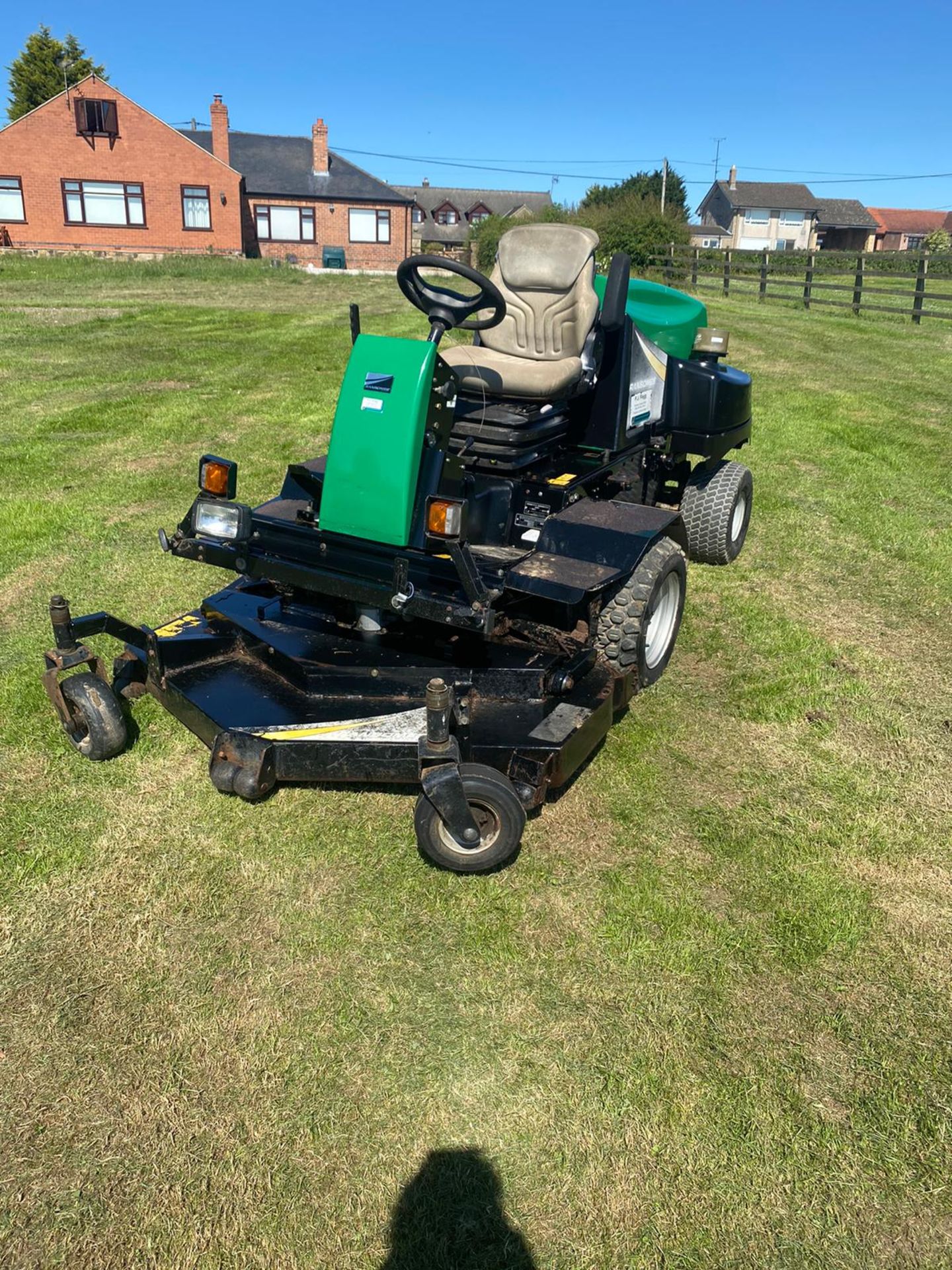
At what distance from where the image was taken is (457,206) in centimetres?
6306

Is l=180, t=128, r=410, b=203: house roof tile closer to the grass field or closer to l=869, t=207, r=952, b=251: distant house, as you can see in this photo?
the grass field

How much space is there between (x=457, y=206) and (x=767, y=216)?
2612 cm

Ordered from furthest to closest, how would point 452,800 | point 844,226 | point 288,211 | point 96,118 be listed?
point 844,226
point 288,211
point 96,118
point 452,800

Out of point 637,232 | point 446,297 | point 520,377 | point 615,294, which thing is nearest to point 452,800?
point 446,297

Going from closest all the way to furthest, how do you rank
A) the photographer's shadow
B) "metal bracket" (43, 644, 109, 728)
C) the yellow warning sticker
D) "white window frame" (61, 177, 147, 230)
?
the photographer's shadow, "metal bracket" (43, 644, 109, 728), the yellow warning sticker, "white window frame" (61, 177, 147, 230)

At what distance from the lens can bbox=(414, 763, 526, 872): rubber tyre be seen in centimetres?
298

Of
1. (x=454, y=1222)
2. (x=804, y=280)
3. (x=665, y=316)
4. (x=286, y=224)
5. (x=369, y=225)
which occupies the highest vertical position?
(x=369, y=225)

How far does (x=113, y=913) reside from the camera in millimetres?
2934

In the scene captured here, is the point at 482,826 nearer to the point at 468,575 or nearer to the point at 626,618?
the point at 468,575

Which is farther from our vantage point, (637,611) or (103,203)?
(103,203)

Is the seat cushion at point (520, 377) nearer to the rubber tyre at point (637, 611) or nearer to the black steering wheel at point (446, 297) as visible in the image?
the black steering wheel at point (446, 297)

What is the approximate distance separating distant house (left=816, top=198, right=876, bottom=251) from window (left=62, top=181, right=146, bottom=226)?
53586 millimetres

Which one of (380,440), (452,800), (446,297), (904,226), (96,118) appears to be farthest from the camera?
(904,226)

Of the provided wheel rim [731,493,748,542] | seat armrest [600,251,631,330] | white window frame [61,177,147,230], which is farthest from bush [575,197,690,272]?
seat armrest [600,251,631,330]
